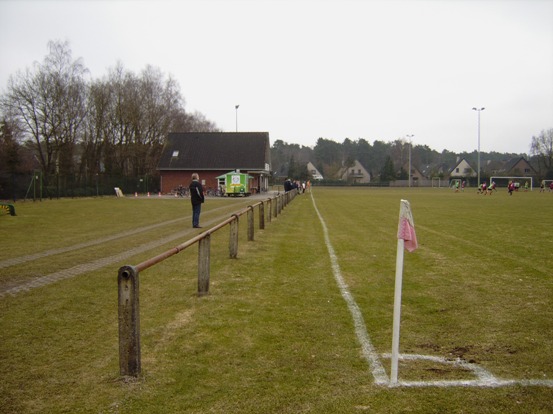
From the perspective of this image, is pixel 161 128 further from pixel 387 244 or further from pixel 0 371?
pixel 0 371

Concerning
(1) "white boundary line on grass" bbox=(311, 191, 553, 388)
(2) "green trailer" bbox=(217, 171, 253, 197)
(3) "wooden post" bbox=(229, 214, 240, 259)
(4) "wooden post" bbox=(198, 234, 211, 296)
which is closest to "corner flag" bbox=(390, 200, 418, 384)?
(1) "white boundary line on grass" bbox=(311, 191, 553, 388)

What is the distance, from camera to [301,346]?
16.3 feet

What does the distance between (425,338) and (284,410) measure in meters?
2.29

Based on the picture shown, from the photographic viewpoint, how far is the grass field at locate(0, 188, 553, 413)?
3.79 meters

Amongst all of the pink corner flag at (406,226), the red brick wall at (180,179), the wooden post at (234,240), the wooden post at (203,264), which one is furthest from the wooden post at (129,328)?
the red brick wall at (180,179)

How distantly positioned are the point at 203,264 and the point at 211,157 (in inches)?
2072

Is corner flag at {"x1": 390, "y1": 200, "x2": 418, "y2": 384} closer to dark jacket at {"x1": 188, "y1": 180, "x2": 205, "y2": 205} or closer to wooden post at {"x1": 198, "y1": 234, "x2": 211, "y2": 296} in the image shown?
wooden post at {"x1": 198, "y1": 234, "x2": 211, "y2": 296}

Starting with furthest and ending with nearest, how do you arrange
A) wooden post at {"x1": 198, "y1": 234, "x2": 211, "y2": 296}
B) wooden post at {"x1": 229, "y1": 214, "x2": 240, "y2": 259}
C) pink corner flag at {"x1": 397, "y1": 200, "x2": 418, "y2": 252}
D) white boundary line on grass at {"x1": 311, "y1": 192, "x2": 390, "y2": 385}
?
wooden post at {"x1": 229, "y1": 214, "x2": 240, "y2": 259} < wooden post at {"x1": 198, "y1": 234, "x2": 211, "y2": 296} < white boundary line on grass at {"x1": 311, "y1": 192, "x2": 390, "y2": 385} < pink corner flag at {"x1": 397, "y1": 200, "x2": 418, "y2": 252}

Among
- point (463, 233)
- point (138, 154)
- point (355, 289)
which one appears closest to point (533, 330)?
point (355, 289)

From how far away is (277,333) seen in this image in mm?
5375

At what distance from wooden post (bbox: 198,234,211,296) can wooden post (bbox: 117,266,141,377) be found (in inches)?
108

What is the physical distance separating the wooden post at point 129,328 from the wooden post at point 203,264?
2.74 m

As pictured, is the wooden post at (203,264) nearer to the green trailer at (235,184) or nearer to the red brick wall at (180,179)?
the green trailer at (235,184)

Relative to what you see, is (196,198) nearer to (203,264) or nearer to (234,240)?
(234,240)
